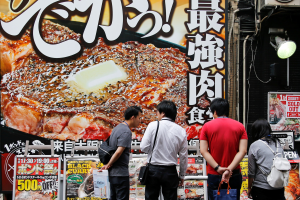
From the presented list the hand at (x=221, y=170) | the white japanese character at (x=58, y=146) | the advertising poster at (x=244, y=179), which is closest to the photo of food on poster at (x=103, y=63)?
the white japanese character at (x=58, y=146)

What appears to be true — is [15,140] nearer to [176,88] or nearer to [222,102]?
[176,88]

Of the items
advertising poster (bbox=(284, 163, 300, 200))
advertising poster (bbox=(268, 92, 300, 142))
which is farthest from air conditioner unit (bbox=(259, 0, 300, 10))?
advertising poster (bbox=(284, 163, 300, 200))

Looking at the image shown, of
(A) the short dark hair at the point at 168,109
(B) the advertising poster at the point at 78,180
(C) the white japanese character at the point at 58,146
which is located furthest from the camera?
(C) the white japanese character at the point at 58,146

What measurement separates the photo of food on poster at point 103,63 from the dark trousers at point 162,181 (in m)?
2.31

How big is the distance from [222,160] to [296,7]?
5230 millimetres

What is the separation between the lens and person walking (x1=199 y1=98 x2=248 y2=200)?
346 centimetres

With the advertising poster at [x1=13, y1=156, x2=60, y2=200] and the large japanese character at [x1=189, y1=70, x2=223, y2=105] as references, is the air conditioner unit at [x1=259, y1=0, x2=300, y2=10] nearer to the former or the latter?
the large japanese character at [x1=189, y1=70, x2=223, y2=105]

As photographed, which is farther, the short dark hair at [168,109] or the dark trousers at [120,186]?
the dark trousers at [120,186]

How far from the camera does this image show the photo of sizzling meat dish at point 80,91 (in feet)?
19.0

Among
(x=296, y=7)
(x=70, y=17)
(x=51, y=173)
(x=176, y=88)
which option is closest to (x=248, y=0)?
(x=296, y=7)

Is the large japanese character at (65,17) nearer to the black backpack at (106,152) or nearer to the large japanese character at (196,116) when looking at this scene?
the large japanese character at (196,116)

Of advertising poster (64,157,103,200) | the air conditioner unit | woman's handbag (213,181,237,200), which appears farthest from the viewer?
the air conditioner unit

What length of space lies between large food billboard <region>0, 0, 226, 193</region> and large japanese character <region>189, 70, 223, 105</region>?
0.07 ft

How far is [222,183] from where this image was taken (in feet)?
11.3
